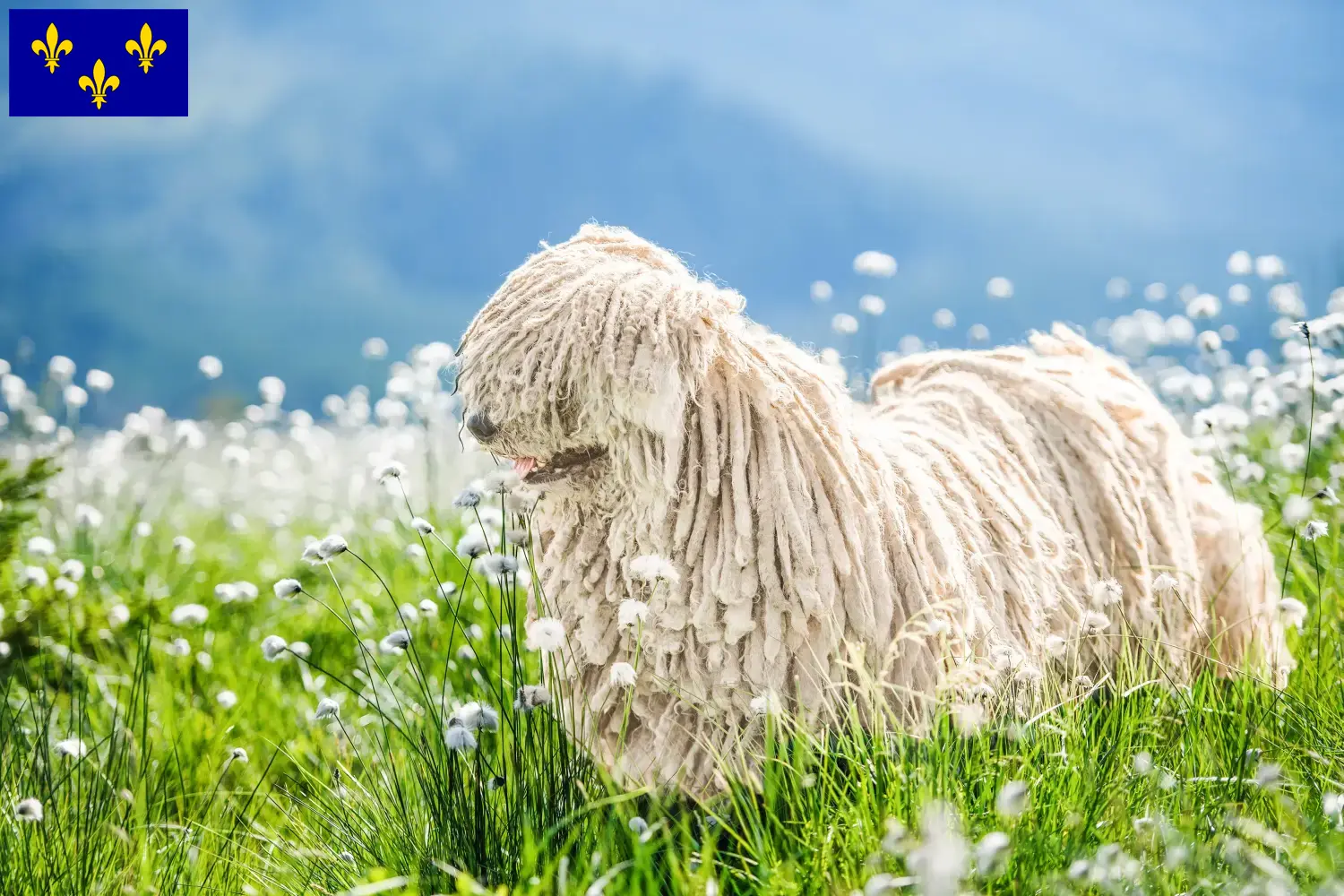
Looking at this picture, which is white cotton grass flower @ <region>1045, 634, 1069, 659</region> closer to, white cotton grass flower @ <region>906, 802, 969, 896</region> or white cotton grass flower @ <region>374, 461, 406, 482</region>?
white cotton grass flower @ <region>906, 802, 969, 896</region>

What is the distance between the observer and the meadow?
2.02m

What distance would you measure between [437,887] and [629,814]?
16.1 inches

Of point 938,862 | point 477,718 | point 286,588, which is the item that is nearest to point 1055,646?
point 477,718

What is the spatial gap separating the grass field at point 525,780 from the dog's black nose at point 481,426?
0.18 m

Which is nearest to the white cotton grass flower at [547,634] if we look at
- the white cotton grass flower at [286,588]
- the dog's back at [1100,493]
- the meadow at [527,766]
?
the meadow at [527,766]

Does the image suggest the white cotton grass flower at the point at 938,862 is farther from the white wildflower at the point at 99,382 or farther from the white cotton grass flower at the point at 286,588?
the white wildflower at the point at 99,382

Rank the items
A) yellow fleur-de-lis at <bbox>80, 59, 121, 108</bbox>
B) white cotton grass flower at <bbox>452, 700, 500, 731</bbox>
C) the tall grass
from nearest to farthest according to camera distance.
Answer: the tall grass → white cotton grass flower at <bbox>452, 700, 500, 731</bbox> → yellow fleur-de-lis at <bbox>80, 59, 121, 108</bbox>

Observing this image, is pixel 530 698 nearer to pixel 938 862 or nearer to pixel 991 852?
pixel 991 852

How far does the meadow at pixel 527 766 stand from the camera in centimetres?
202

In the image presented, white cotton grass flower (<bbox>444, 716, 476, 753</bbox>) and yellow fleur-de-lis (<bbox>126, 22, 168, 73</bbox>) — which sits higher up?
yellow fleur-de-lis (<bbox>126, 22, 168, 73</bbox>)

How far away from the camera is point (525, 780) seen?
7.88 ft

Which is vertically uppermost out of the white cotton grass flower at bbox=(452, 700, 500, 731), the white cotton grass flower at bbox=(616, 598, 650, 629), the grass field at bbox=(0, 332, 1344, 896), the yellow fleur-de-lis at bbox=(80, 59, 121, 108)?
the yellow fleur-de-lis at bbox=(80, 59, 121, 108)

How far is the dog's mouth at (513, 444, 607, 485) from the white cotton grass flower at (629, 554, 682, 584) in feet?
0.77

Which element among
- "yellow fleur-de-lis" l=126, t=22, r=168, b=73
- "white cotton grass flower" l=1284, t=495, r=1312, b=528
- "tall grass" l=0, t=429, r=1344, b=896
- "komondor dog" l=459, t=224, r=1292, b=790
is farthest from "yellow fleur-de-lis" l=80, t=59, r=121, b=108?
"white cotton grass flower" l=1284, t=495, r=1312, b=528
